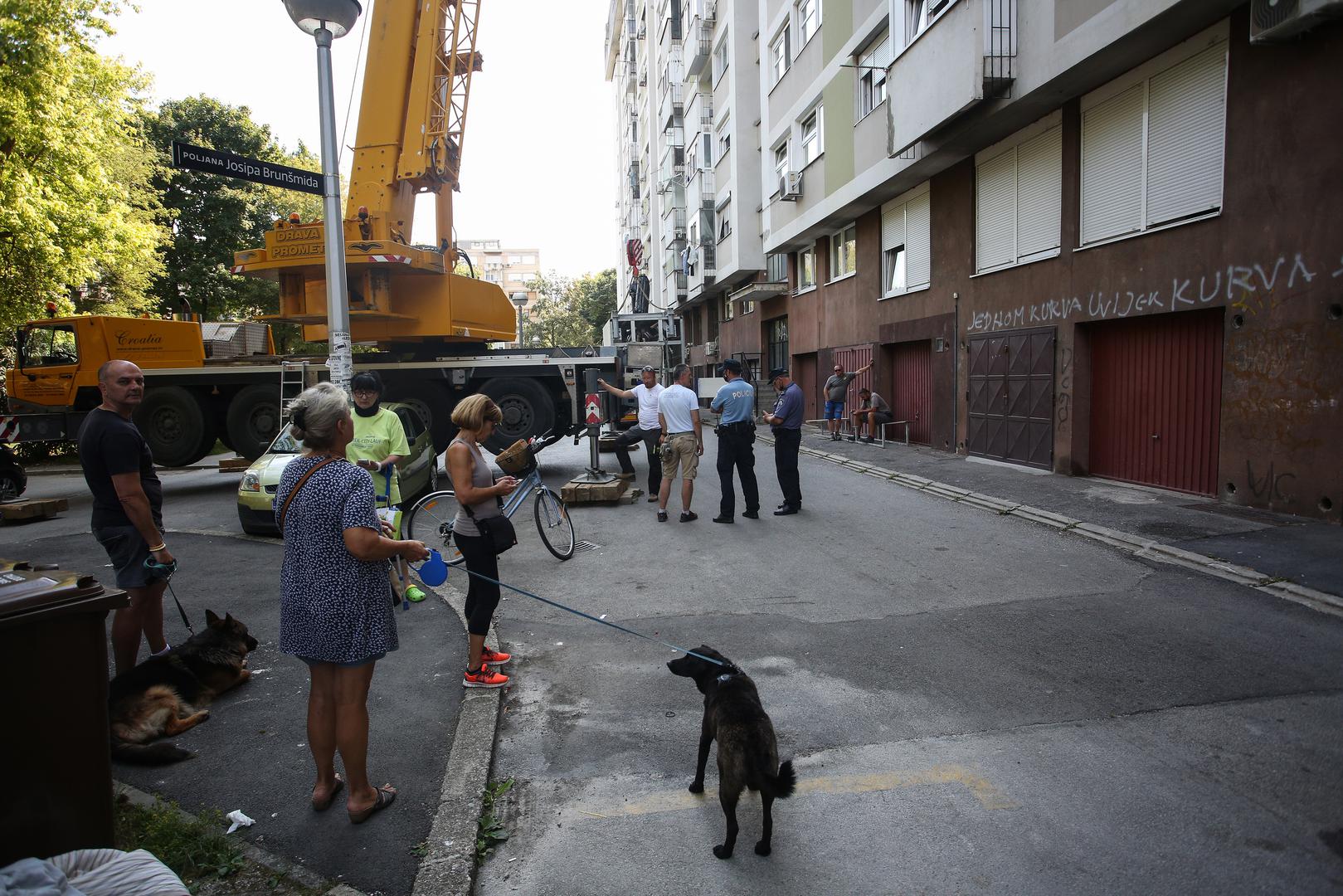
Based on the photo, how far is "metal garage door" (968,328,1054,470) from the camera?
38.8 feet

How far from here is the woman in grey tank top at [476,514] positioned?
442 centimetres

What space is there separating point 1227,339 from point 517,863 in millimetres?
9163

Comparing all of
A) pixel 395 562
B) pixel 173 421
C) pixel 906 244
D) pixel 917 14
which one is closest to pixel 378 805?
pixel 395 562

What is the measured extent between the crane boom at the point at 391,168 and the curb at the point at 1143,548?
328 inches

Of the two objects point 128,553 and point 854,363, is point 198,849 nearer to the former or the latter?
point 128,553

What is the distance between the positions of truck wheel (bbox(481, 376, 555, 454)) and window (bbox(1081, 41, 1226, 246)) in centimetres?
836

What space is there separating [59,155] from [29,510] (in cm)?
1057

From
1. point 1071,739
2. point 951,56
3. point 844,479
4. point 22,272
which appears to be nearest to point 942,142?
point 951,56

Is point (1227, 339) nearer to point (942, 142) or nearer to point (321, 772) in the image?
point (942, 142)

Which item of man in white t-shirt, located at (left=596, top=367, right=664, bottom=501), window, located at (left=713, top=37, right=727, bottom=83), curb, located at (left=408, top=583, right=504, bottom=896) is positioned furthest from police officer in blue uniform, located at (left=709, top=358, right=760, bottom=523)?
window, located at (left=713, top=37, right=727, bottom=83)

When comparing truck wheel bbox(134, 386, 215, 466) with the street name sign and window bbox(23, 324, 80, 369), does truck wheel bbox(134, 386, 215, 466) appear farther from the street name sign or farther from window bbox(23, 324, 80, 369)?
the street name sign

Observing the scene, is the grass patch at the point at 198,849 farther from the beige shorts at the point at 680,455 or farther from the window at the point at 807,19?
the window at the point at 807,19

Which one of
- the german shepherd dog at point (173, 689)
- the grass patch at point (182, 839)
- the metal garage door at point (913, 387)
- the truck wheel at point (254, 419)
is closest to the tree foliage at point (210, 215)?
the truck wheel at point (254, 419)

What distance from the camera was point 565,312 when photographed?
5494cm
